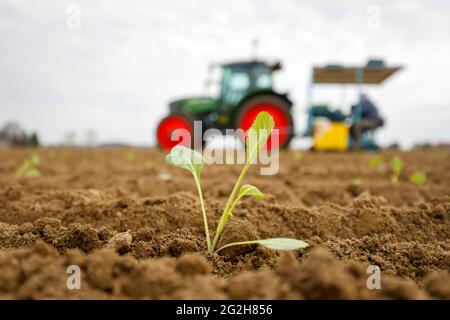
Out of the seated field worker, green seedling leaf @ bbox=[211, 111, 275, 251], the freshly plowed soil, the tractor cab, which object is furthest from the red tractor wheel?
green seedling leaf @ bbox=[211, 111, 275, 251]

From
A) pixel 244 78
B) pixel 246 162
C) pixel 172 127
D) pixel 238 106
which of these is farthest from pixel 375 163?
pixel 172 127

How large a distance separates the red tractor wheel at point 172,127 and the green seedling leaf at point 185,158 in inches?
259

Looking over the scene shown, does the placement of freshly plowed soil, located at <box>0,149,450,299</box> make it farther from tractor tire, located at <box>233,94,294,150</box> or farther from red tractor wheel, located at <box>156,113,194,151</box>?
red tractor wheel, located at <box>156,113,194,151</box>

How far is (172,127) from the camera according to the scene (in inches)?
332

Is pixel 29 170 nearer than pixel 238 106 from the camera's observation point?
Yes

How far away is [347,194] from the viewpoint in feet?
8.75

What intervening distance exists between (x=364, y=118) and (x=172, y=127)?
13.6 feet

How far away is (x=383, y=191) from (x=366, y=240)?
1.68 meters

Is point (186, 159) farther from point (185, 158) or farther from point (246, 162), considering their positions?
point (246, 162)

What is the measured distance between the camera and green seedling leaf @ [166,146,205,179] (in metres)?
1.32

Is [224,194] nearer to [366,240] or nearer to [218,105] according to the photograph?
[366,240]

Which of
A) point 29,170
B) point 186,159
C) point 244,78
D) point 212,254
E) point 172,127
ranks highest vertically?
point 244,78
